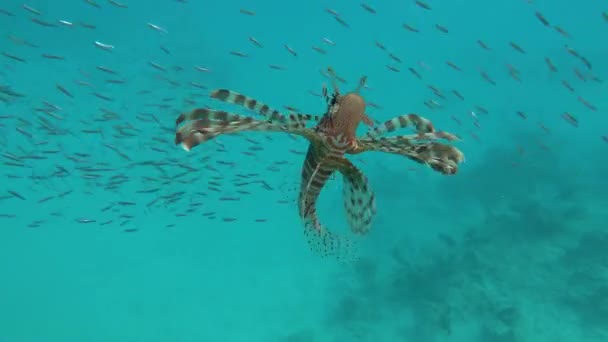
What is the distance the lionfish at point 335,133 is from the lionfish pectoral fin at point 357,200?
14 millimetres

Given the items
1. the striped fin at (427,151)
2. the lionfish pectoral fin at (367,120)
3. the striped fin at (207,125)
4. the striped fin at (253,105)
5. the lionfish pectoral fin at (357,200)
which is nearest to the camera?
the striped fin at (207,125)

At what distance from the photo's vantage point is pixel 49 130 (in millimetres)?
15484

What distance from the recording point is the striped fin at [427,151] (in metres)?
6.45

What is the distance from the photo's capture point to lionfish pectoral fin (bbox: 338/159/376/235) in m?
7.39

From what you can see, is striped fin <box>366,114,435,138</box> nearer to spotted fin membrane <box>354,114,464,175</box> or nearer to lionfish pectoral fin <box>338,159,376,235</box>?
spotted fin membrane <box>354,114,464,175</box>

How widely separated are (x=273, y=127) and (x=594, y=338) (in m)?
43.9

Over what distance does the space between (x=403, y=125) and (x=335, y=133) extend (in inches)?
33.6

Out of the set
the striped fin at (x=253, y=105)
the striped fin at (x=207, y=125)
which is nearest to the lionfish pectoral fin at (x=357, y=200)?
the striped fin at (x=253, y=105)

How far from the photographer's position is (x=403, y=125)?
6.59 metres

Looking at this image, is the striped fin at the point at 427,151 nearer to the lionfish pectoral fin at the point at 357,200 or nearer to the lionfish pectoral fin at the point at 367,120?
the lionfish pectoral fin at the point at 367,120

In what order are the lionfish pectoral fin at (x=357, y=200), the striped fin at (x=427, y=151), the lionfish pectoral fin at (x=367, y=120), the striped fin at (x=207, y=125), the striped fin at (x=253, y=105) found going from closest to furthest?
the striped fin at (x=207, y=125) < the striped fin at (x=253, y=105) < the lionfish pectoral fin at (x=367, y=120) < the striped fin at (x=427, y=151) < the lionfish pectoral fin at (x=357, y=200)

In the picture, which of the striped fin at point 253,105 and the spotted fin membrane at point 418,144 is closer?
the striped fin at point 253,105

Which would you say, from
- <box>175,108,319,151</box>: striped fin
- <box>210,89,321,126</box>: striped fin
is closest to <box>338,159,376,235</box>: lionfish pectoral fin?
<box>210,89,321,126</box>: striped fin

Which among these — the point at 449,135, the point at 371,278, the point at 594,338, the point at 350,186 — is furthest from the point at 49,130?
the point at 594,338
